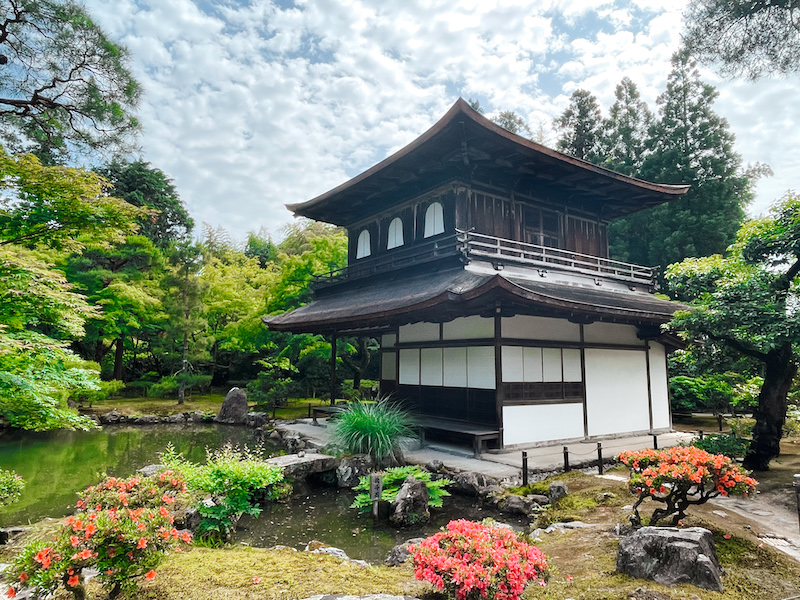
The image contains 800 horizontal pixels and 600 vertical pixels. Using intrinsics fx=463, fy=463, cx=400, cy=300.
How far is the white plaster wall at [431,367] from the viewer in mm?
11995

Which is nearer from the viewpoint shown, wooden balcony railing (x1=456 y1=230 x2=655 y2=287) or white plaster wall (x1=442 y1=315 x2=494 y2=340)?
white plaster wall (x1=442 y1=315 x2=494 y2=340)

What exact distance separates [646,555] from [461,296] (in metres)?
5.60

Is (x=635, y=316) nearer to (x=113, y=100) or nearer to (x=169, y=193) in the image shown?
(x=113, y=100)

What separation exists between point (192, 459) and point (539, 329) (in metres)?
9.20

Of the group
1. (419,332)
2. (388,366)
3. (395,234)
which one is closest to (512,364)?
(419,332)

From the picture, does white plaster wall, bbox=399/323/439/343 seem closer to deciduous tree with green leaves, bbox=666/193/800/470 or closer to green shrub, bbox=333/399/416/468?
green shrub, bbox=333/399/416/468

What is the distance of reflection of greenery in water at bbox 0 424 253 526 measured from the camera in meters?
8.15

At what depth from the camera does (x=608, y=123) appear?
30.8 m

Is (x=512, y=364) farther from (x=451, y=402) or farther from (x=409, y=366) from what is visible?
(x=409, y=366)

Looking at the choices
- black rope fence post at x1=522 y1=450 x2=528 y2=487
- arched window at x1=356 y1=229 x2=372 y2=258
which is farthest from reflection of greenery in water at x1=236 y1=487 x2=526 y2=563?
arched window at x1=356 y1=229 x2=372 y2=258

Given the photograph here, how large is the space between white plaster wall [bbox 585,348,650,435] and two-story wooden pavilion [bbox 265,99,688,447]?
46 millimetres

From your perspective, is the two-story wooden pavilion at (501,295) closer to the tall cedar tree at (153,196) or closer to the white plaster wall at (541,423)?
the white plaster wall at (541,423)

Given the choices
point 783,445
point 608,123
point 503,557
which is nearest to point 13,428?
point 503,557

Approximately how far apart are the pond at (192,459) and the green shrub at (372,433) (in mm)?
952
